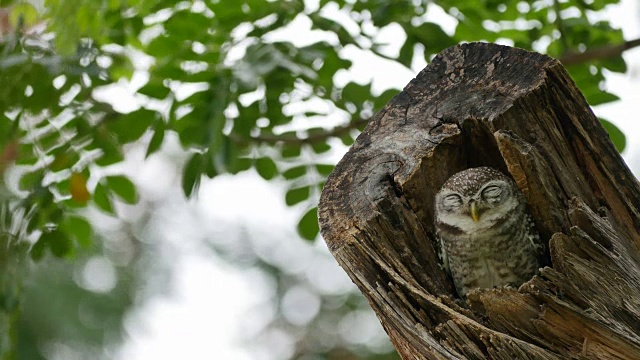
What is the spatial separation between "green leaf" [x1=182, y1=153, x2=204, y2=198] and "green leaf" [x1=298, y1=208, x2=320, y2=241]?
0.61 m

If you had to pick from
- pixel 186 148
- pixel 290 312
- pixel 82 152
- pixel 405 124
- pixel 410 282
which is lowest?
pixel 290 312

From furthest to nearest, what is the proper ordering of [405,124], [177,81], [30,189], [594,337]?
[30,189], [177,81], [405,124], [594,337]

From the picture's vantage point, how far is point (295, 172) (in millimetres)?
4465

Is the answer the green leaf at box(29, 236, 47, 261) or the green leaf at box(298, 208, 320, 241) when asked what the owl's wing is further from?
the green leaf at box(29, 236, 47, 261)

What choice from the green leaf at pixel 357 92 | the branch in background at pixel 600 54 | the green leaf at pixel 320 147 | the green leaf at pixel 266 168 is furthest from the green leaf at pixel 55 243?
the branch in background at pixel 600 54

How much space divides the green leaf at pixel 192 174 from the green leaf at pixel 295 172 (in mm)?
682

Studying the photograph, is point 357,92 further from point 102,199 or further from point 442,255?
point 102,199

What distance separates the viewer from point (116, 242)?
392 inches

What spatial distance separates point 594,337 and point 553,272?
0.66 ft

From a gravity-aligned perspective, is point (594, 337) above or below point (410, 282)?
above

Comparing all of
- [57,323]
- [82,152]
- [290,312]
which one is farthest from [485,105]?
[290,312]

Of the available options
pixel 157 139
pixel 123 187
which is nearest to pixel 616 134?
pixel 157 139

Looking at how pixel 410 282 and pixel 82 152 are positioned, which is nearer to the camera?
pixel 410 282

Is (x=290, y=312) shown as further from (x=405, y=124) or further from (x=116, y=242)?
(x=405, y=124)
